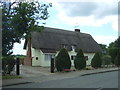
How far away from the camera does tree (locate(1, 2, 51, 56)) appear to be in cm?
1885

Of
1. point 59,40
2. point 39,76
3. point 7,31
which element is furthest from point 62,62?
point 59,40

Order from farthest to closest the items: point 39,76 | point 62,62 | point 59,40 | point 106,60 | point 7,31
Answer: point 59,40 → point 106,60 → point 62,62 → point 39,76 → point 7,31

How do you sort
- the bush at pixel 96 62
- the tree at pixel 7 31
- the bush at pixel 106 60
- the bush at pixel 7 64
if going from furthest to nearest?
1. the bush at pixel 106 60
2. the bush at pixel 96 62
3. the bush at pixel 7 64
4. the tree at pixel 7 31

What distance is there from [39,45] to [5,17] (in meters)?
23.9

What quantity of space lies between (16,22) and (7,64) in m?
5.59

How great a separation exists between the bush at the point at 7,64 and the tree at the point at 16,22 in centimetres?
219

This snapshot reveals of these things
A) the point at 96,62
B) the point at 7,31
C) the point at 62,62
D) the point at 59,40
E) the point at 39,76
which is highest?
the point at 59,40

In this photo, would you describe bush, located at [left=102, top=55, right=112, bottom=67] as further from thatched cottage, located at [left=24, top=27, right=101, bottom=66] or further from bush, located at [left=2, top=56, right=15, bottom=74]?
bush, located at [left=2, top=56, right=15, bottom=74]

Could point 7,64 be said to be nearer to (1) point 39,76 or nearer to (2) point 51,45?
(1) point 39,76

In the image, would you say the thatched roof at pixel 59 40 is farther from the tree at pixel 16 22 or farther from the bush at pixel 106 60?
the tree at pixel 16 22

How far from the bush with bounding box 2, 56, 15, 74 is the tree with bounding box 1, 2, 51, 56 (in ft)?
7.19

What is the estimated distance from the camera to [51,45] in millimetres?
44375

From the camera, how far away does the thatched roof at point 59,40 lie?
43062mm

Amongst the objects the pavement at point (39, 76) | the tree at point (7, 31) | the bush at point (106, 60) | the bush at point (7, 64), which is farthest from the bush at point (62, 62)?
the bush at point (106, 60)
